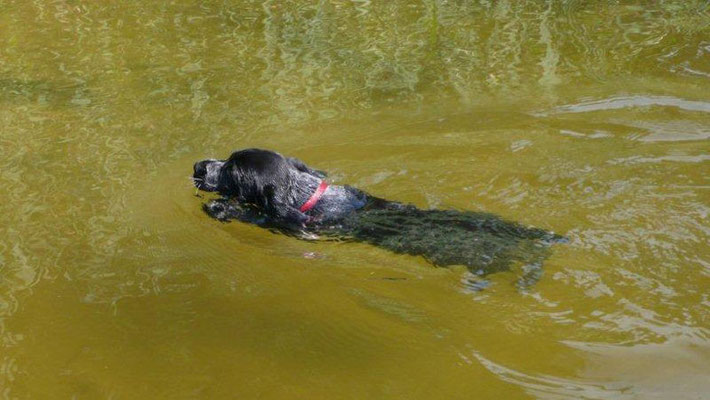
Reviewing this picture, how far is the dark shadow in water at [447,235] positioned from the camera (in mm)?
4605

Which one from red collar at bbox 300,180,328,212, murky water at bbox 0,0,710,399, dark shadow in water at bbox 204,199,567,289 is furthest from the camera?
red collar at bbox 300,180,328,212

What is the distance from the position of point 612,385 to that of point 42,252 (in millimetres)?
3518

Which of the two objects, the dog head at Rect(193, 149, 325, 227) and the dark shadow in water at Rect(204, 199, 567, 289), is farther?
the dog head at Rect(193, 149, 325, 227)

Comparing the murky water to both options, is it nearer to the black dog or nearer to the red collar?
the black dog

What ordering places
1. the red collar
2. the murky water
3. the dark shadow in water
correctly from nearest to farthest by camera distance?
the murky water, the dark shadow in water, the red collar

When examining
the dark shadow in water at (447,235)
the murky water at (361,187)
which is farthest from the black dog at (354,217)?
the murky water at (361,187)

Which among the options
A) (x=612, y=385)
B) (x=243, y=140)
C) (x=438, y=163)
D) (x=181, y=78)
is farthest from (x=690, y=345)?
(x=181, y=78)

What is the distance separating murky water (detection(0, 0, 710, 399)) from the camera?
3939mm

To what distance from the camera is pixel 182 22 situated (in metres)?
9.69

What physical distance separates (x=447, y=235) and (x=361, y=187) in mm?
1319

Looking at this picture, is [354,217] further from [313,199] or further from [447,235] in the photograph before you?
[447,235]

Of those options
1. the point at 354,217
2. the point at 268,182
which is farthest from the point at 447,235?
the point at 268,182

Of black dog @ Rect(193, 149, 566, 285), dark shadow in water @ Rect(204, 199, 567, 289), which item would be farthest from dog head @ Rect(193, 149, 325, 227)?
dark shadow in water @ Rect(204, 199, 567, 289)

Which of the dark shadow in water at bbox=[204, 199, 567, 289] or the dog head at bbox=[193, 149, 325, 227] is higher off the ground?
the dog head at bbox=[193, 149, 325, 227]
